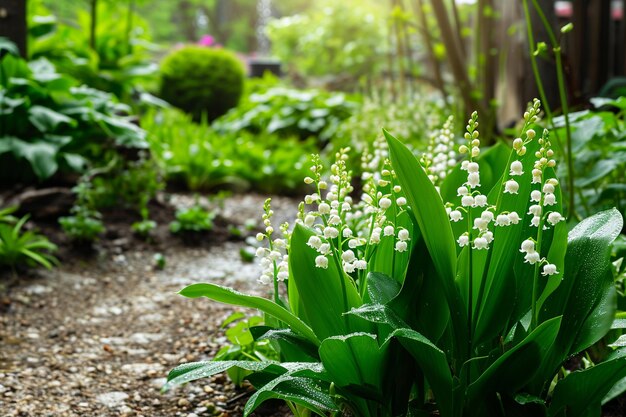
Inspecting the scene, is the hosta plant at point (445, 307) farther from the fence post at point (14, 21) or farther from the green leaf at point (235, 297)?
the fence post at point (14, 21)

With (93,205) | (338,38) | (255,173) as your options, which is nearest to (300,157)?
(255,173)

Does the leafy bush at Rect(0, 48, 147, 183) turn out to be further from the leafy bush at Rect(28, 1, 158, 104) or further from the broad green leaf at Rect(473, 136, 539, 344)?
the broad green leaf at Rect(473, 136, 539, 344)

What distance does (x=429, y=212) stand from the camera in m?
1.42

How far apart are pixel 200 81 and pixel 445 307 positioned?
23.3 feet

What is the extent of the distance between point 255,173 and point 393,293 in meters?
3.89

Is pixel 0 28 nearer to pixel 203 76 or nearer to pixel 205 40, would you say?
pixel 203 76

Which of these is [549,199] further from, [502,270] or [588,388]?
[588,388]

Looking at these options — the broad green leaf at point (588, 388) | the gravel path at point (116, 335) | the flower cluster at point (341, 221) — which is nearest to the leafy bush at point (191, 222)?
the gravel path at point (116, 335)

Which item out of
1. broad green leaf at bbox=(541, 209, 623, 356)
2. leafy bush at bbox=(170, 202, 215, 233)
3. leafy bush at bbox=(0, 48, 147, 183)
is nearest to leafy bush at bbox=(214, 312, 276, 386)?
broad green leaf at bbox=(541, 209, 623, 356)

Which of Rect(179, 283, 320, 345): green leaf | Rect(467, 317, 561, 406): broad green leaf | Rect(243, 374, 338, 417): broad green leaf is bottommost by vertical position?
Rect(243, 374, 338, 417): broad green leaf

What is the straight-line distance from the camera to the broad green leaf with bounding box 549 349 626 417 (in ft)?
4.46

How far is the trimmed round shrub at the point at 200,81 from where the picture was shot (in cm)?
825

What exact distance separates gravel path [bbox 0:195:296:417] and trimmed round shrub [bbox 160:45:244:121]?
4675 mm

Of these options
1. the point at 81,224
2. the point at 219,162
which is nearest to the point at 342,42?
the point at 219,162
